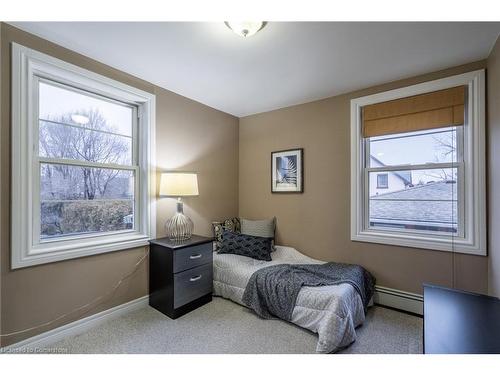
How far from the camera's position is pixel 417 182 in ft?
7.77

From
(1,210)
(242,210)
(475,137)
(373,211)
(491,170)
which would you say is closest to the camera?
(1,210)

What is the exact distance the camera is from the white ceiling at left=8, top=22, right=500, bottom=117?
64.3 inches

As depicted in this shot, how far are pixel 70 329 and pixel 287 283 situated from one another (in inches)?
71.9

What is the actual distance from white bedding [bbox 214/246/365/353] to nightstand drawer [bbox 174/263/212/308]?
6.3 inches

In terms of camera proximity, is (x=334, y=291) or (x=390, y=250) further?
(x=390, y=250)

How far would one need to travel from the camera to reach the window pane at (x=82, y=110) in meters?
1.88

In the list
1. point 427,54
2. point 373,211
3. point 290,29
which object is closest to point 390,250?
point 373,211

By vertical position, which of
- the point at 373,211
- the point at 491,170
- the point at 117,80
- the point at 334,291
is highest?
the point at 117,80

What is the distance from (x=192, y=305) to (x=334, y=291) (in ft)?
4.50

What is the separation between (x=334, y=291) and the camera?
189 centimetres

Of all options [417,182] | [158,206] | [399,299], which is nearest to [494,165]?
[417,182]

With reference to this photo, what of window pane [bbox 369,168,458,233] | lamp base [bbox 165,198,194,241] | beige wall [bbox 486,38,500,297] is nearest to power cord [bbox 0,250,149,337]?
lamp base [bbox 165,198,194,241]

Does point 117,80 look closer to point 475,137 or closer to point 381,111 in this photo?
point 381,111
